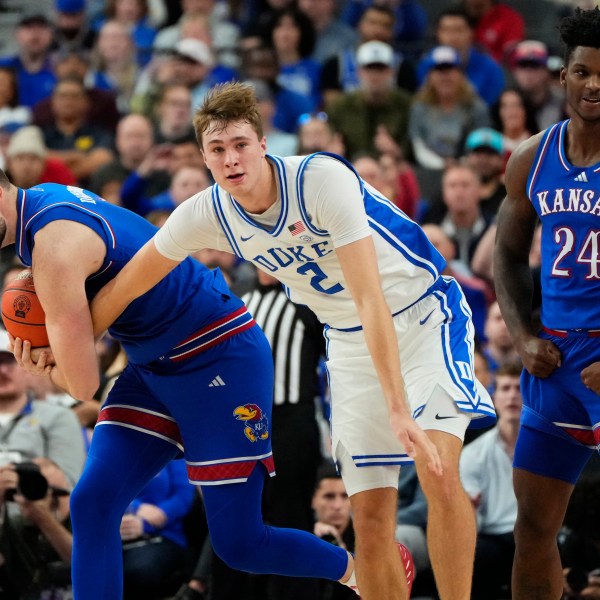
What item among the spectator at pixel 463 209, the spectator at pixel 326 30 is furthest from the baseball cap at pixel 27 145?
the spectator at pixel 463 209

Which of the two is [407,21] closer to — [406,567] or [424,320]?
[424,320]

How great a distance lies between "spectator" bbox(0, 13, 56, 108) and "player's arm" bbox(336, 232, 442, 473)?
27.2 feet

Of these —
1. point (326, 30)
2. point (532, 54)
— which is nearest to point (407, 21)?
point (326, 30)

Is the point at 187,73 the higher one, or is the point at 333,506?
the point at 187,73

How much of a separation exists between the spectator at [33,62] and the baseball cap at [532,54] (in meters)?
4.51

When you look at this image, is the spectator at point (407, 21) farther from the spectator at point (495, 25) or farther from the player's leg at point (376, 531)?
the player's leg at point (376, 531)

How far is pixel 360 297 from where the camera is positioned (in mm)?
4641

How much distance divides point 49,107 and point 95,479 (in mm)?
7313

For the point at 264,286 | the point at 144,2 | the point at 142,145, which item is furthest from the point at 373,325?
the point at 144,2

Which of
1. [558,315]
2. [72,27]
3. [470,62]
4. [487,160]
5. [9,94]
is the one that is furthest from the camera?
[72,27]

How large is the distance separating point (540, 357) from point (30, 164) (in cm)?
635

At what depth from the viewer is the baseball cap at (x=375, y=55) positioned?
35.7 feet

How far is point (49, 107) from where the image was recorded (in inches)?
464

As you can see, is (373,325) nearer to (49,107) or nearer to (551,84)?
(551,84)
